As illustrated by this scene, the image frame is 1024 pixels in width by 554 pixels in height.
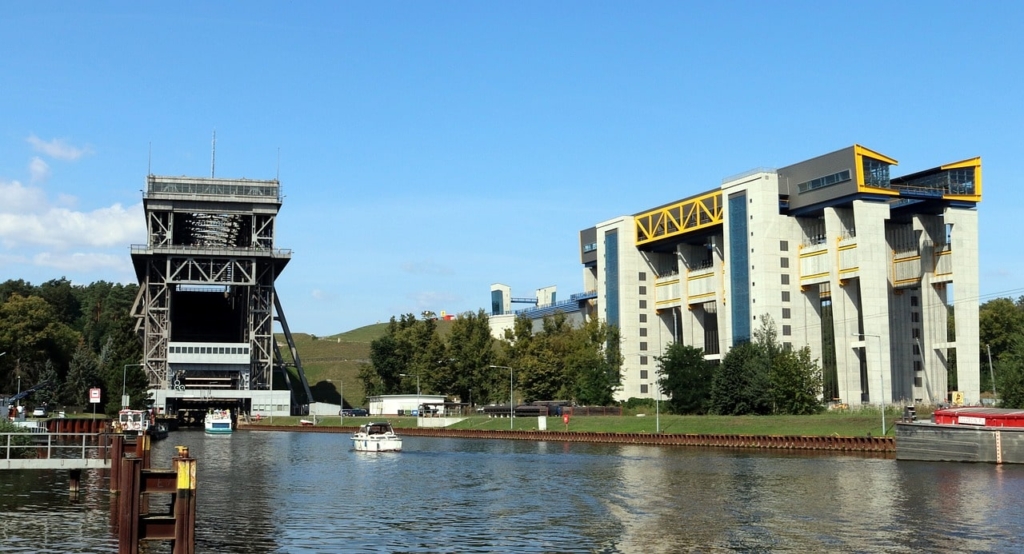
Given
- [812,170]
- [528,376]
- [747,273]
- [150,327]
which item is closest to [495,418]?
[528,376]

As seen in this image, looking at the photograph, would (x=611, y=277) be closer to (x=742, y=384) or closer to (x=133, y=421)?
(x=742, y=384)

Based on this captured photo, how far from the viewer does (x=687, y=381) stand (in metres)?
131

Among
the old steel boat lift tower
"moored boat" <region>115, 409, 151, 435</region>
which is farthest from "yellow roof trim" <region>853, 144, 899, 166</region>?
the old steel boat lift tower

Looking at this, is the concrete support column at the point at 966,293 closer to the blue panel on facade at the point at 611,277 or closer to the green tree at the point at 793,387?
the green tree at the point at 793,387

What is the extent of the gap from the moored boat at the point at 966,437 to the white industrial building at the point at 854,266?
4547cm

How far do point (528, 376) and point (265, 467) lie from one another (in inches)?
3650

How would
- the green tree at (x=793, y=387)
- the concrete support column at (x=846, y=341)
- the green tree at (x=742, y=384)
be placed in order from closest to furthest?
the green tree at (x=793, y=387)
the green tree at (x=742, y=384)
the concrete support column at (x=846, y=341)

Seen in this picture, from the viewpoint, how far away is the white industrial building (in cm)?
13250

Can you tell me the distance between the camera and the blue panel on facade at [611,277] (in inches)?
6919

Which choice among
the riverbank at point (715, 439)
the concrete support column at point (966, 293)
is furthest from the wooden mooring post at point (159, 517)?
the concrete support column at point (966, 293)

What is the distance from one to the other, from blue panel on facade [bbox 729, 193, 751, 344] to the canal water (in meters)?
62.2

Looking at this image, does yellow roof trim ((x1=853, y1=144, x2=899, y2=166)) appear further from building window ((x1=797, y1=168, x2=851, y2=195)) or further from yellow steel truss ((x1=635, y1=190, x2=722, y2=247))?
yellow steel truss ((x1=635, y1=190, x2=722, y2=247))

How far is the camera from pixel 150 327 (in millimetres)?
191375

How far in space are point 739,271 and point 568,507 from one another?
100010 millimetres
